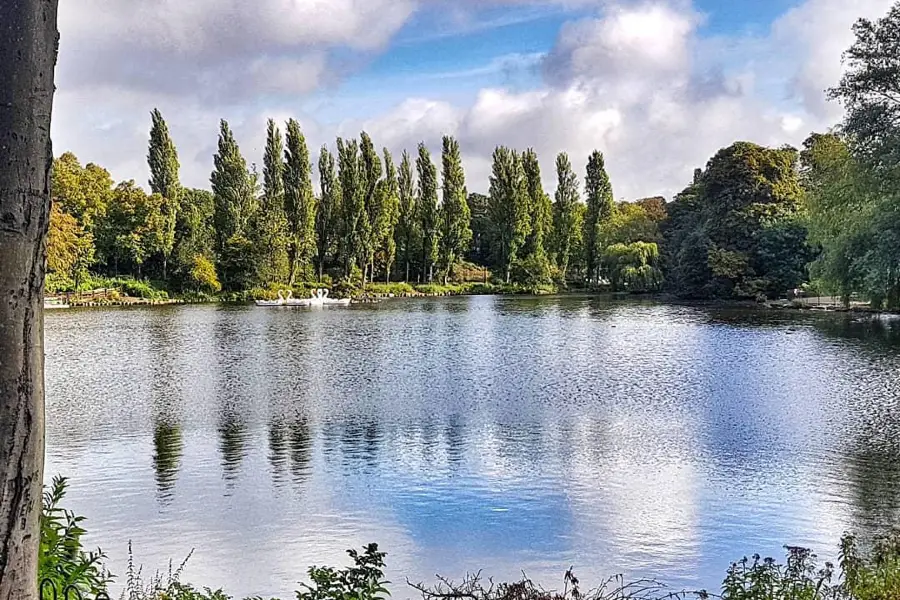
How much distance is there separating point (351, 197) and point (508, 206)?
14097 millimetres

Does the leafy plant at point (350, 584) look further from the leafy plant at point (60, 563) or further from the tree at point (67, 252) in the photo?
the tree at point (67, 252)

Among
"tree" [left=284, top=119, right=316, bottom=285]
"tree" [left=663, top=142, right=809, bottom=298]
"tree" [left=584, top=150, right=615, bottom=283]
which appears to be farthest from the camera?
"tree" [left=584, top=150, right=615, bottom=283]

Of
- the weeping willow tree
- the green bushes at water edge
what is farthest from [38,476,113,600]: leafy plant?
the weeping willow tree

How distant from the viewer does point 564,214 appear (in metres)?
64.2

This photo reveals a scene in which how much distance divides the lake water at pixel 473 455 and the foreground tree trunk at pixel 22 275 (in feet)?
15.2

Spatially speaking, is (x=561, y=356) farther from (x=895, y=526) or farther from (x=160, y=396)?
(x=895, y=526)

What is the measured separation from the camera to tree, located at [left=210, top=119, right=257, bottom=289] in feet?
166

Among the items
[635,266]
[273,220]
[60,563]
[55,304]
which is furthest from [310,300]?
[60,563]

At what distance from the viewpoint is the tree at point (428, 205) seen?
58.3m

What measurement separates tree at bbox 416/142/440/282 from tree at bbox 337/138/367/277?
6655 mm

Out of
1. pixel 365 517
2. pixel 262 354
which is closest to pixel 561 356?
pixel 262 354

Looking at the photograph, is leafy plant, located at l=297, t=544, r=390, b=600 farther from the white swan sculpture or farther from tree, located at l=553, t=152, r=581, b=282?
tree, located at l=553, t=152, r=581, b=282

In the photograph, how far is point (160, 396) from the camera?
15.7 metres

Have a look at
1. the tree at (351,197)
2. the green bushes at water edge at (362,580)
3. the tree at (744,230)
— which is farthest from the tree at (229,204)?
the green bushes at water edge at (362,580)
